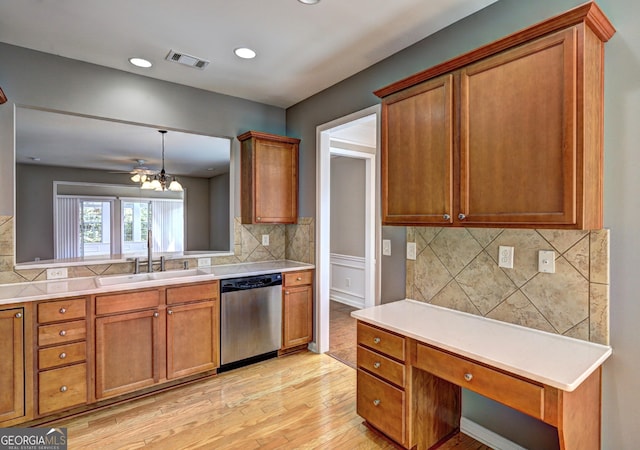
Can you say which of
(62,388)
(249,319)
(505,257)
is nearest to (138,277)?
(62,388)

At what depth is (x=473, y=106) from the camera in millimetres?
1804

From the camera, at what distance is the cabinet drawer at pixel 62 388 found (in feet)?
7.44

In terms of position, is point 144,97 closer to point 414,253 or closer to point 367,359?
point 414,253

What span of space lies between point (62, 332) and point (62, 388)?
0.39 metres

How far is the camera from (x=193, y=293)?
2885mm

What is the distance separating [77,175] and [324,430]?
18.8 feet

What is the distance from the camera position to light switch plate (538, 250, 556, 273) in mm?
1796

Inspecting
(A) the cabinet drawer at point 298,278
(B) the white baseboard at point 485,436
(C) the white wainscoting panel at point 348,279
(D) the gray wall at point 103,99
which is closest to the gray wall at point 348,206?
(C) the white wainscoting panel at point 348,279

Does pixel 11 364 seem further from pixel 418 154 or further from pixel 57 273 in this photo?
pixel 418 154

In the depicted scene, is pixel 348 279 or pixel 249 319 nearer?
pixel 249 319

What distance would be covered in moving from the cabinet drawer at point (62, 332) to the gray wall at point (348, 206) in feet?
12.5

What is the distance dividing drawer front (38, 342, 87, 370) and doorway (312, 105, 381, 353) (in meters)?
2.06

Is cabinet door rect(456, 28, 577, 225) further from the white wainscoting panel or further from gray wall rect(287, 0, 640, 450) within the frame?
the white wainscoting panel

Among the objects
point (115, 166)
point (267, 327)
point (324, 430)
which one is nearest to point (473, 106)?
point (324, 430)
